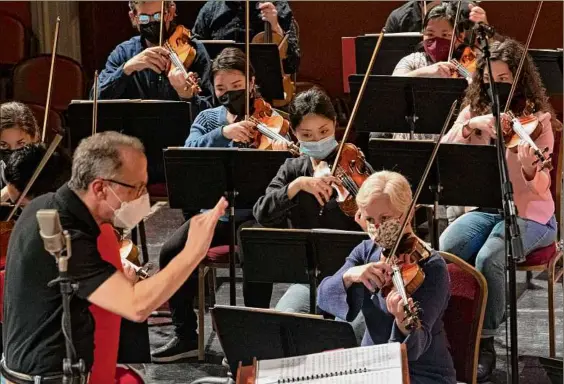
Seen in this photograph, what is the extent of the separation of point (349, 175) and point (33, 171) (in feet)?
3.96

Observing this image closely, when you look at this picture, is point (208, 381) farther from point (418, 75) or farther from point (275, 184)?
point (418, 75)

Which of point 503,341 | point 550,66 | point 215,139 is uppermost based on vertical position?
point 550,66

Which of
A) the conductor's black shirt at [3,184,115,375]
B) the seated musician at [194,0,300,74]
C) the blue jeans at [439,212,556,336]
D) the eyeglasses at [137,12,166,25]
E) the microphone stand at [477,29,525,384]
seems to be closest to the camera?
the conductor's black shirt at [3,184,115,375]

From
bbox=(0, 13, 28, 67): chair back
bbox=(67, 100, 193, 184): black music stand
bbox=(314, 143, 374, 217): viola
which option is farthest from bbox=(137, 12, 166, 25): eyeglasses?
bbox=(0, 13, 28, 67): chair back

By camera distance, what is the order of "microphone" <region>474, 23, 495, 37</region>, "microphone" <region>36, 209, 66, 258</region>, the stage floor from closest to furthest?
"microphone" <region>36, 209, 66, 258</region>
"microphone" <region>474, 23, 495, 37</region>
the stage floor

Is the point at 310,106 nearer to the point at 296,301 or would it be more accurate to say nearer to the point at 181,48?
the point at 296,301

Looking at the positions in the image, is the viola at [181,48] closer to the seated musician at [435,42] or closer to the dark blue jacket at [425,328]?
the seated musician at [435,42]

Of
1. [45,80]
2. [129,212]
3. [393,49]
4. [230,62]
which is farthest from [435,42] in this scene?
[129,212]

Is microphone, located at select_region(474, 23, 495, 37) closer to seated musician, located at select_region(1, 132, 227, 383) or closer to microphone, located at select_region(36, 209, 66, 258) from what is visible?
seated musician, located at select_region(1, 132, 227, 383)

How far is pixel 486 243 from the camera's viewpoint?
4.61 metres

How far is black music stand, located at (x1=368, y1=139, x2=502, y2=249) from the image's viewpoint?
4336mm

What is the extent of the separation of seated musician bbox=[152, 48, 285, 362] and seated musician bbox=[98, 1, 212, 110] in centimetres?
33

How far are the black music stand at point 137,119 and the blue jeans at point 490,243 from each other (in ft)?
4.24

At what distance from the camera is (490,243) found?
4.59 meters
